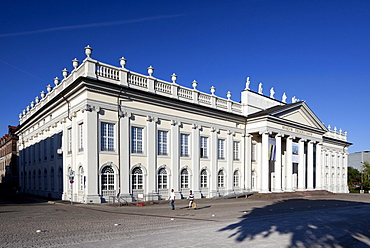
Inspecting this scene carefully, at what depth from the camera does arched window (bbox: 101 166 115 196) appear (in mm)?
27117

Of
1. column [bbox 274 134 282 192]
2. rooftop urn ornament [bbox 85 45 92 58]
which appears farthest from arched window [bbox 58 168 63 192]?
column [bbox 274 134 282 192]

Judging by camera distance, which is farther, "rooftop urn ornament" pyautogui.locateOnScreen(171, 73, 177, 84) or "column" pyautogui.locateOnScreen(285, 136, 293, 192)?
"column" pyautogui.locateOnScreen(285, 136, 293, 192)

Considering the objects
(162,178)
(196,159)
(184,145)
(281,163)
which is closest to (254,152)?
(281,163)

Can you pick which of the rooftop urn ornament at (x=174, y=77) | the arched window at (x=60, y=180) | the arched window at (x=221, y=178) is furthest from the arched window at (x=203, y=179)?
the arched window at (x=60, y=180)

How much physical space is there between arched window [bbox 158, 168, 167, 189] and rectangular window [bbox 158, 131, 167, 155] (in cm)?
172

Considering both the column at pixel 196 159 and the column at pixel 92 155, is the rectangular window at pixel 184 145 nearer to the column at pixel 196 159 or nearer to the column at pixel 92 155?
the column at pixel 196 159

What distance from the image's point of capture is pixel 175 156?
108 ft

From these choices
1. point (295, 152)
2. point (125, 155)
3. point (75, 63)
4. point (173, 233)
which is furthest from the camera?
point (295, 152)

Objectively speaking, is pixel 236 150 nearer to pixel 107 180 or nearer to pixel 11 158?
pixel 107 180

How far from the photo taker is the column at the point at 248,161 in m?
41.6

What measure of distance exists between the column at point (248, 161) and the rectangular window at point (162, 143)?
515 inches

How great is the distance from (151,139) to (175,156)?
357 centimetres

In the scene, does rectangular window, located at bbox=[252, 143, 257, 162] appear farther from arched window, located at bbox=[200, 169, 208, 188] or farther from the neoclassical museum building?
arched window, located at bbox=[200, 169, 208, 188]

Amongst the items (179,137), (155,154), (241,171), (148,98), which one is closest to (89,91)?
(148,98)
